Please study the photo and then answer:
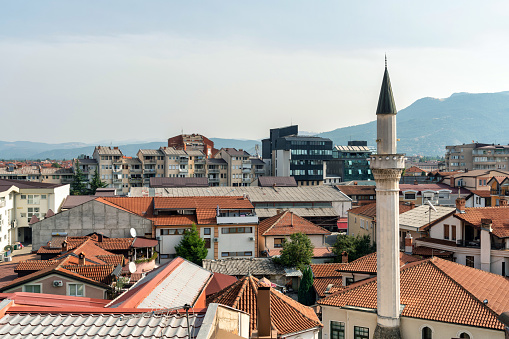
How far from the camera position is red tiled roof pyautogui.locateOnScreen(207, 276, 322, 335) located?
1823 cm

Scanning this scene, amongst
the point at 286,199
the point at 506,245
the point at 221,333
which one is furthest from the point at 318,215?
the point at 221,333

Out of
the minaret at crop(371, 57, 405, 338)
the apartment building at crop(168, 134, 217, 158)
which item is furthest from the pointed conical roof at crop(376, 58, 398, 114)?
the apartment building at crop(168, 134, 217, 158)

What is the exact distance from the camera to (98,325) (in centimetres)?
816

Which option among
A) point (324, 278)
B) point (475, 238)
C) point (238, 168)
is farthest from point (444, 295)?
point (238, 168)

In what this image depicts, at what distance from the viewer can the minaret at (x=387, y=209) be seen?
64.8 feet

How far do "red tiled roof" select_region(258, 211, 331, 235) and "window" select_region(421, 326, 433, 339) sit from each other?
2435cm

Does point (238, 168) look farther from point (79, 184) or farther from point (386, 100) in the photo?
point (386, 100)

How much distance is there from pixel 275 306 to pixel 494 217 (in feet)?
58.1

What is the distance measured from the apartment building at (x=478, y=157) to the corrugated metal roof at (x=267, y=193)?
64.5 metres

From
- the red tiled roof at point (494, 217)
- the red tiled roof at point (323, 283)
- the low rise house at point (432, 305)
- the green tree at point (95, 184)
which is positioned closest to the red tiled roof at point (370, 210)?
the red tiled roof at point (494, 217)

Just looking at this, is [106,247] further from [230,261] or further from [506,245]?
[506,245]

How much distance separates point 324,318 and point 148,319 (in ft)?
45.2

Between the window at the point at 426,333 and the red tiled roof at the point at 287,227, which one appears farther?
the red tiled roof at the point at 287,227

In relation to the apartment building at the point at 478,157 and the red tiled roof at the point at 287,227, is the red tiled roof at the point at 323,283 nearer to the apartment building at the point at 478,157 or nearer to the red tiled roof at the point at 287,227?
the red tiled roof at the point at 287,227
